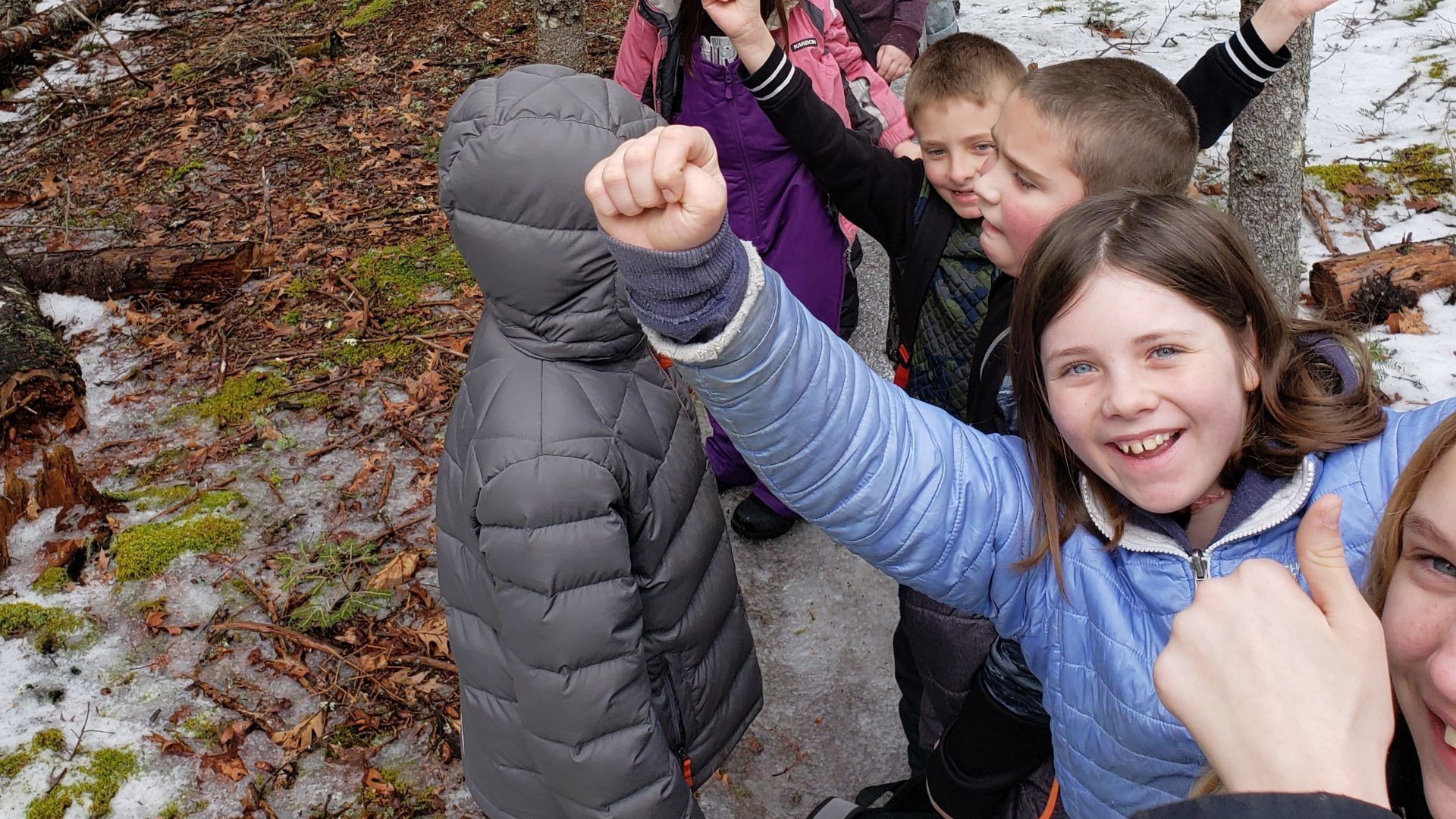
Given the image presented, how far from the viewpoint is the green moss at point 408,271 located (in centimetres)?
570

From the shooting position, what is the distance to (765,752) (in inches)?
139

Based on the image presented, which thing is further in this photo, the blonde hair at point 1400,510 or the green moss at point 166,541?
the green moss at point 166,541

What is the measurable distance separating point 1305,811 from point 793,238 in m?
3.12

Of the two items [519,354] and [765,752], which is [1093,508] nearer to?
[519,354]

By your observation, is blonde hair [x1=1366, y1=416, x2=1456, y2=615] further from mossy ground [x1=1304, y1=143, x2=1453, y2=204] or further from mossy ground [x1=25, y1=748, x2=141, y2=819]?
mossy ground [x1=1304, y1=143, x2=1453, y2=204]

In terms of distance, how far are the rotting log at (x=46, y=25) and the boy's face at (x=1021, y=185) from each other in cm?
850

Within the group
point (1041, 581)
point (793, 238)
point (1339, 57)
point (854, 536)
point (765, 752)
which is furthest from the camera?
point (1339, 57)

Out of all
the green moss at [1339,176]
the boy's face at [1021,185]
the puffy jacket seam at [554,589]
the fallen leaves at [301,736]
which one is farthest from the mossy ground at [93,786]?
the green moss at [1339,176]

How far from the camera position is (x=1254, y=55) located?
2.66 m

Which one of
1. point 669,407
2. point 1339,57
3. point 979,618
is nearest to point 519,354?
point 669,407

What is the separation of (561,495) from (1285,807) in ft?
5.23

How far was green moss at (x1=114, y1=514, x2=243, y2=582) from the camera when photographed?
4.14 m

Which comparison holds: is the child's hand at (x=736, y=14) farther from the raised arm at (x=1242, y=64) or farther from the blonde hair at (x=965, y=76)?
the raised arm at (x=1242, y=64)

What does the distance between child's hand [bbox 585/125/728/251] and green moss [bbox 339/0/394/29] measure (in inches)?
333
